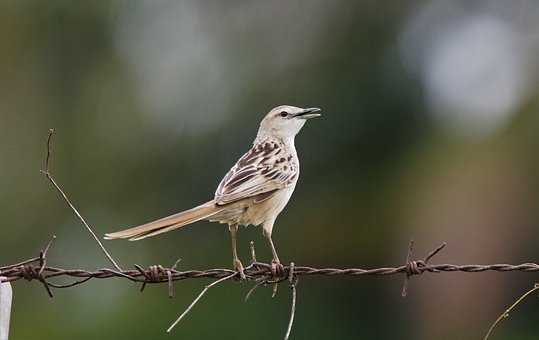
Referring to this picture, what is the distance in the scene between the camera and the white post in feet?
20.2

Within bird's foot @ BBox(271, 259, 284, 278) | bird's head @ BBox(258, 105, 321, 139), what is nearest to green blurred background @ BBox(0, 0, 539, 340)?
bird's head @ BBox(258, 105, 321, 139)

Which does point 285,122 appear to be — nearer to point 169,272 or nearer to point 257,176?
point 257,176

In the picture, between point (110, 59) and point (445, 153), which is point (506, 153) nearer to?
point (445, 153)

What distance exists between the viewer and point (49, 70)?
3073 centimetres

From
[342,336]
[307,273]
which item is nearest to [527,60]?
[342,336]

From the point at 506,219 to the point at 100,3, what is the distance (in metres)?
16.2

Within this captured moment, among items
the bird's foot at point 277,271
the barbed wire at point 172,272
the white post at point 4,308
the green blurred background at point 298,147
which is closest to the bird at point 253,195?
the bird's foot at point 277,271

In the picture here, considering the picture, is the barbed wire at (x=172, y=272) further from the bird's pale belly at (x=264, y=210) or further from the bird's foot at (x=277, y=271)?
the bird's pale belly at (x=264, y=210)

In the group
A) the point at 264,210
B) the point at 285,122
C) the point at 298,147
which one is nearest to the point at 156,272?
the point at 264,210

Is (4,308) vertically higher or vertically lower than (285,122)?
lower

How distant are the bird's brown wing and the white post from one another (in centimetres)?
236

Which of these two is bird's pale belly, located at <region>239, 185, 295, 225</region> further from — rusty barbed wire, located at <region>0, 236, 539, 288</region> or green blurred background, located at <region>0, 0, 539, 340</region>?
green blurred background, located at <region>0, 0, 539, 340</region>

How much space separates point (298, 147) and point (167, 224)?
17451 mm

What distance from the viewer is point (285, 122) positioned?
33.2 ft
